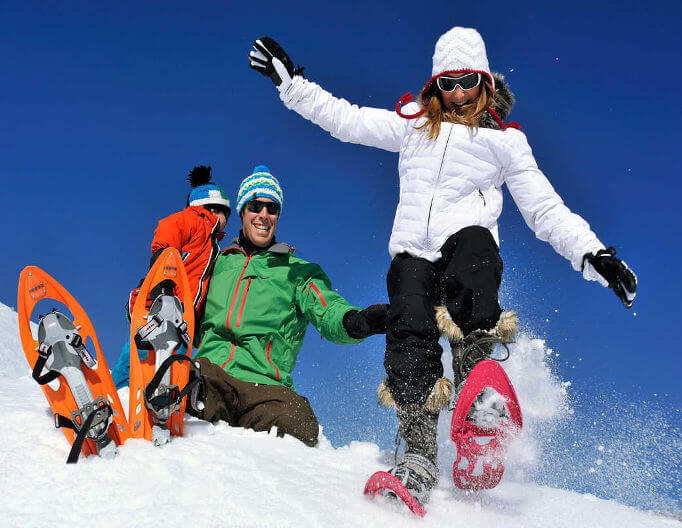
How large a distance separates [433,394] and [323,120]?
1.74 meters

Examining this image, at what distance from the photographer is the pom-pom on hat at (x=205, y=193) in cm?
521

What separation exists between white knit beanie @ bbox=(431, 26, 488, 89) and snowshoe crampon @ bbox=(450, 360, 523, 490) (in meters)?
1.65

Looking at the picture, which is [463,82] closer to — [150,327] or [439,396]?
[439,396]

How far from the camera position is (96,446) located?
2.21 meters

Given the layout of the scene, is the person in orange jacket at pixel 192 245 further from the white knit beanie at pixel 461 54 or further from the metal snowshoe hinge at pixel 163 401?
the white knit beanie at pixel 461 54

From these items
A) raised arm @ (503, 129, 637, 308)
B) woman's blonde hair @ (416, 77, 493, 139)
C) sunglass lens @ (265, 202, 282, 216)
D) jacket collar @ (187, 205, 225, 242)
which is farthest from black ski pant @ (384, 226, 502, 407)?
jacket collar @ (187, 205, 225, 242)

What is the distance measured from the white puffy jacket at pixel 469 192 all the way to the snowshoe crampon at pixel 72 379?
161cm

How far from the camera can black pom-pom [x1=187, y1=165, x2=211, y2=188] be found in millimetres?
5492

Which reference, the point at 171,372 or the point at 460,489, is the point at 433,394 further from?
the point at 171,372

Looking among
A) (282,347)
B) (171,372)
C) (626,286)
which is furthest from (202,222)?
(626,286)

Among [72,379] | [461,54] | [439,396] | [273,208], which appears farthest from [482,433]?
[273,208]

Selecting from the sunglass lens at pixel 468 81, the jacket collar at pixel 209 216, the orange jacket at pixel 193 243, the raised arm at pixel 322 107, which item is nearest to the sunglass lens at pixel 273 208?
the orange jacket at pixel 193 243

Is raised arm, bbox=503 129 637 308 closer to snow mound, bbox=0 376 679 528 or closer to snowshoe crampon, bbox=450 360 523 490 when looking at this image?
snowshoe crampon, bbox=450 360 523 490

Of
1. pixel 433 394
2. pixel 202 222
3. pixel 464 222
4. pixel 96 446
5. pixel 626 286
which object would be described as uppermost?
pixel 202 222
